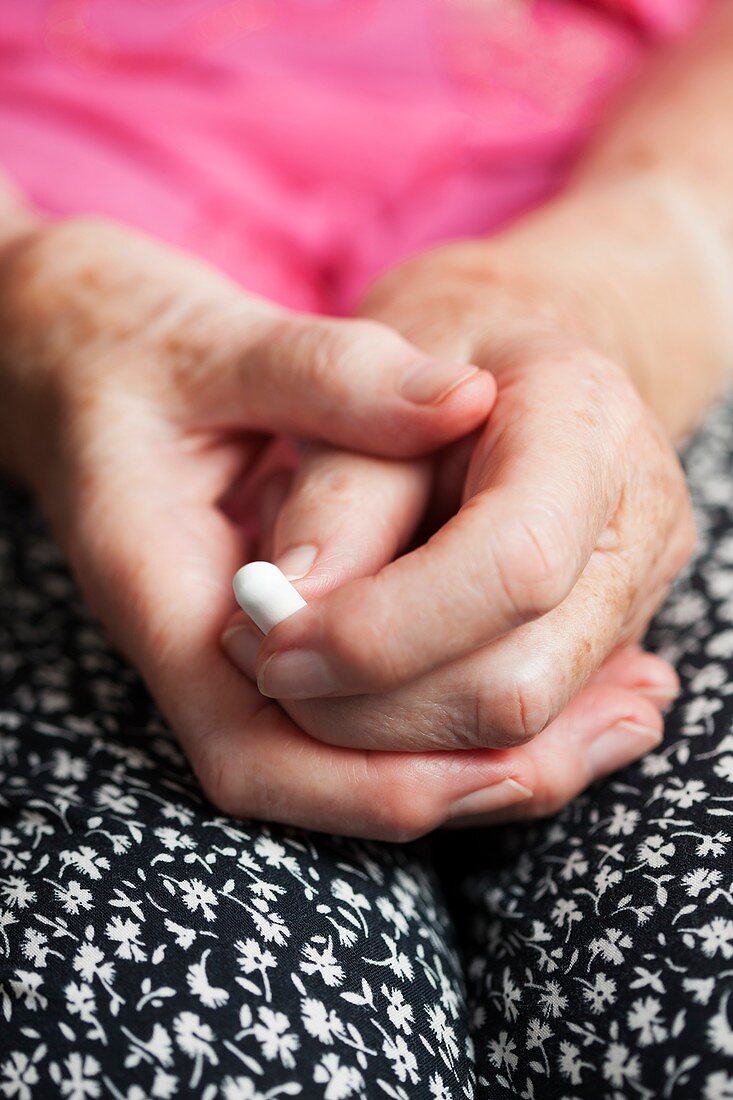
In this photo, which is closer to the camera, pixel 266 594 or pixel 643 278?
pixel 266 594

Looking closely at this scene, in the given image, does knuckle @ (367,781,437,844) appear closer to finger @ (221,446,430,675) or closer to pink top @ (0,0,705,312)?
finger @ (221,446,430,675)

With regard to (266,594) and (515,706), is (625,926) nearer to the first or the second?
(515,706)

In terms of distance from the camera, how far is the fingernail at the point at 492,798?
0.53 m

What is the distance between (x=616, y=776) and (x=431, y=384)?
265 millimetres

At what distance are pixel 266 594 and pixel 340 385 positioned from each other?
0.15 m

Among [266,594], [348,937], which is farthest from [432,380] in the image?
[348,937]

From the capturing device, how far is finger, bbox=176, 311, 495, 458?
1.78 feet

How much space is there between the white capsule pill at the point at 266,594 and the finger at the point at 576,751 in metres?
0.15

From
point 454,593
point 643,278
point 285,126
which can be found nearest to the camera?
point 454,593

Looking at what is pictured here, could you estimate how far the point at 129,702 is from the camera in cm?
65

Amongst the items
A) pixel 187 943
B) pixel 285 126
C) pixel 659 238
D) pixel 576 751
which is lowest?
pixel 187 943

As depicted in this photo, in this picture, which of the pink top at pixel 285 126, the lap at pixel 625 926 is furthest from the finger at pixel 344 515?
the pink top at pixel 285 126

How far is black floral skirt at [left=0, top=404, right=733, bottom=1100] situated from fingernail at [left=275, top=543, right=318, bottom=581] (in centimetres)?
15

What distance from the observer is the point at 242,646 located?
54 cm
